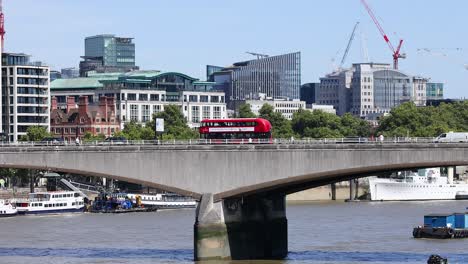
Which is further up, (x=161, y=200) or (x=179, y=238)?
(x=179, y=238)

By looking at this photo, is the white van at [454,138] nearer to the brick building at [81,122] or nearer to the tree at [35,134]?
the tree at [35,134]

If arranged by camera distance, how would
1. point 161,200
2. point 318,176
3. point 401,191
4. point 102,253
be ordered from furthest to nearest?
point 401,191 < point 161,200 < point 102,253 < point 318,176

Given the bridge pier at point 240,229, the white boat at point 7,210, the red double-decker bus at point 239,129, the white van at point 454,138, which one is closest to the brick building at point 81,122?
the white boat at point 7,210

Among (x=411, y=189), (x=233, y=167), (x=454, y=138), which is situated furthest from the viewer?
(x=411, y=189)

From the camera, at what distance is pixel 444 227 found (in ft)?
307

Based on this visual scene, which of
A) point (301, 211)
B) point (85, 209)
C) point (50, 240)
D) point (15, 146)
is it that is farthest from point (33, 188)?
point (15, 146)

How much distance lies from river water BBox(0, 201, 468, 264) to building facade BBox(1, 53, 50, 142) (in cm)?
5156

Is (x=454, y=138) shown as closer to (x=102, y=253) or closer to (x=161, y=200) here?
(x=102, y=253)

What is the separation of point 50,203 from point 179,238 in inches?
1549

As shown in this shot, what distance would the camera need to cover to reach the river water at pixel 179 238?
3066 inches

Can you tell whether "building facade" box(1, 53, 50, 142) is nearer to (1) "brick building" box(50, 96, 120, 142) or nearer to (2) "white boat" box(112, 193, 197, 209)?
(1) "brick building" box(50, 96, 120, 142)

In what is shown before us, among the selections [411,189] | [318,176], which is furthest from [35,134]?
[318,176]

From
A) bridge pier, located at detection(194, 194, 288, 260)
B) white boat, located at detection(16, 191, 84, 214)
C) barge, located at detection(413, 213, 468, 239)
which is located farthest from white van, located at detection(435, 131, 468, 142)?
white boat, located at detection(16, 191, 84, 214)

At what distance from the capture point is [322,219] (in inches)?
4461
